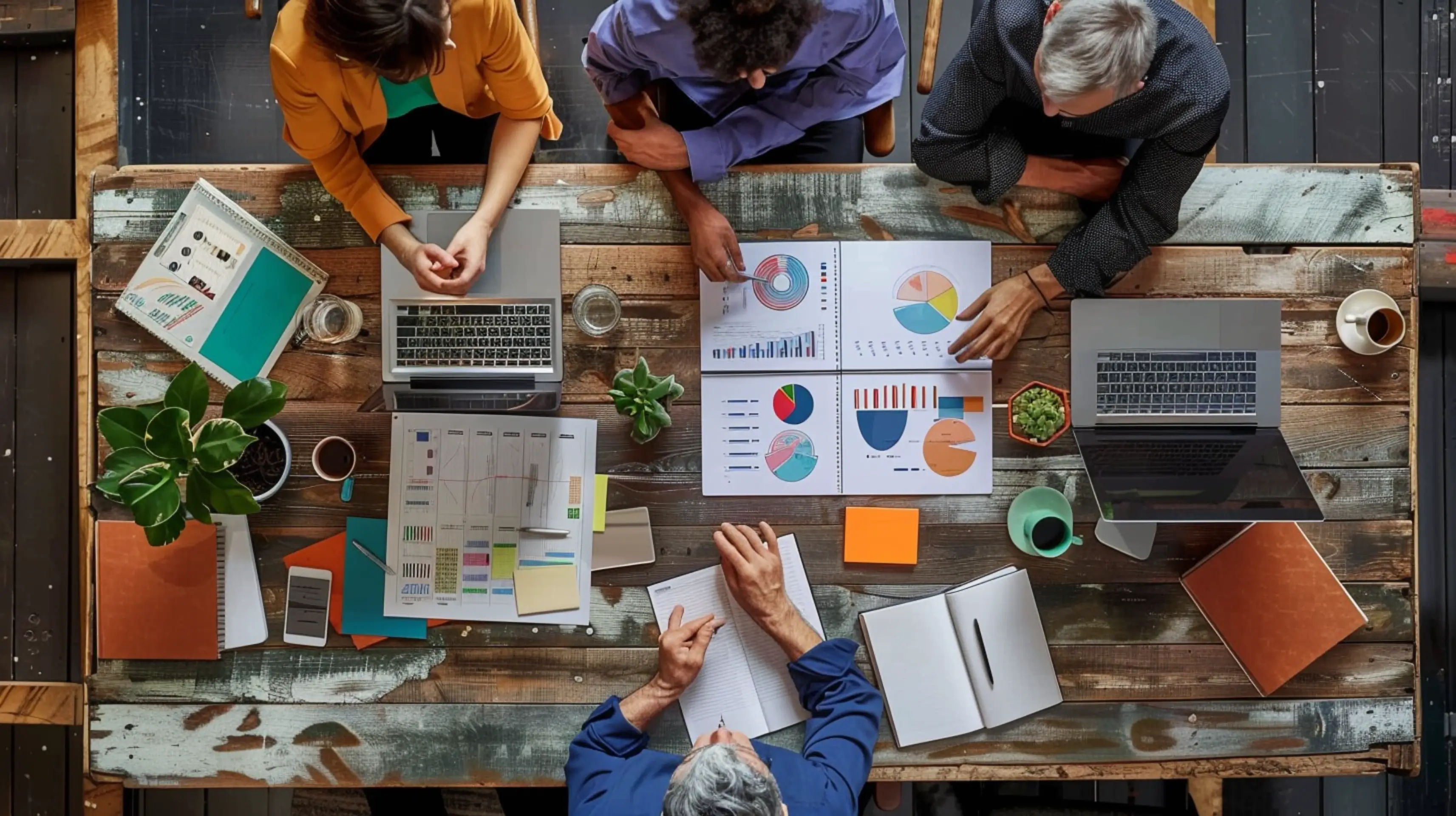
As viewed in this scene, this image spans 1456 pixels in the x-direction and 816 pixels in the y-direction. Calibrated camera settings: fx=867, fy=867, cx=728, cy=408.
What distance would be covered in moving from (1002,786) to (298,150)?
229 centimetres

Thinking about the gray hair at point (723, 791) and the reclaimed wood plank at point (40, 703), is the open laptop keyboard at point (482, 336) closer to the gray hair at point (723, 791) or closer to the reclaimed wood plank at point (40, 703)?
the gray hair at point (723, 791)

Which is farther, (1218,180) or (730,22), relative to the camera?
(1218,180)

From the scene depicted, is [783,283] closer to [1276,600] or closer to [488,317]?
[488,317]

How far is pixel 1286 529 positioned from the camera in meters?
1.89

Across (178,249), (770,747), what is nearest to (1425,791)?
(770,747)

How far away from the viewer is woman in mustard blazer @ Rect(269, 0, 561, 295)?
1.41m

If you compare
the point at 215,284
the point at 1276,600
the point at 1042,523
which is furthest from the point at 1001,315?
the point at 215,284

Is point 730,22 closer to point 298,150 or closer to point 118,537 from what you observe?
point 298,150

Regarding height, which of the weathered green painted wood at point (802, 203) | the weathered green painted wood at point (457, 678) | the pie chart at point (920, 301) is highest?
the weathered green painted wood at point (802, 203)

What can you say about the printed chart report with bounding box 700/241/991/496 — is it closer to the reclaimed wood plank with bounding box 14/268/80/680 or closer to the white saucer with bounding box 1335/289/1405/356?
the white saucer with bounding box 1335/289/1405/356

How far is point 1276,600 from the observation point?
6.17 ft

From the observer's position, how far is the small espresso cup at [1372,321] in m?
1.86

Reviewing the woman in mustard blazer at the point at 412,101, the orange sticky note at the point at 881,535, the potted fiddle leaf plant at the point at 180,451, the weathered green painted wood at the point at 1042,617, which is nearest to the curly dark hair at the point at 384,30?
the woman in mustard blazer at the point at 412,101

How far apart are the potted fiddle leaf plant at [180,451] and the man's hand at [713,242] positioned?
87 cm
